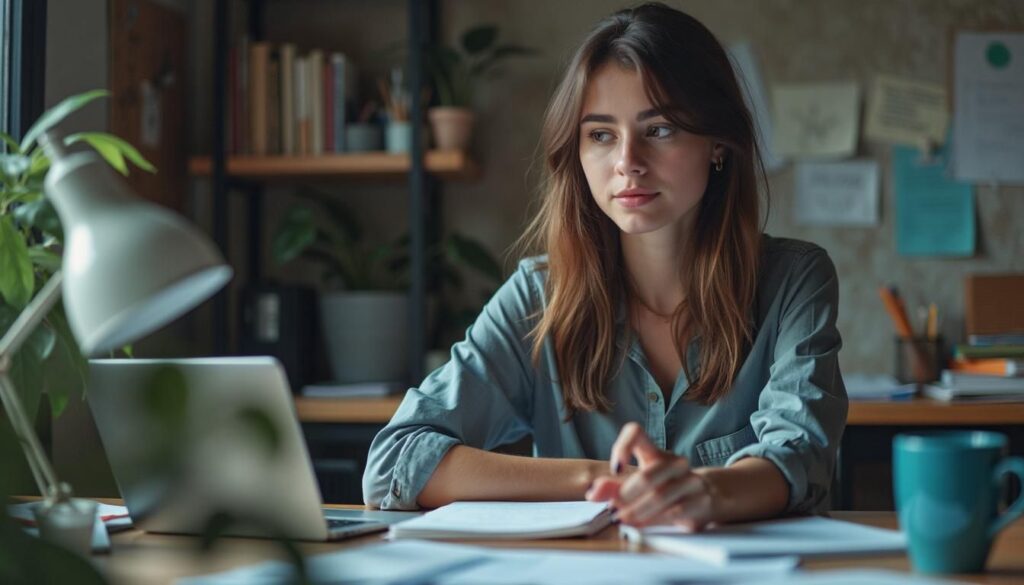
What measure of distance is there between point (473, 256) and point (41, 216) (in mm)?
1688

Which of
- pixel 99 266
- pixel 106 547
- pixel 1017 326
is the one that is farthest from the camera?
pixel 1017 326

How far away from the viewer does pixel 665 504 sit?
1046 mm

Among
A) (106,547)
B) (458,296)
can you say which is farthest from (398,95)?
(106,547)

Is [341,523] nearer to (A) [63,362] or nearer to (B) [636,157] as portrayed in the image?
(A) [63,362]

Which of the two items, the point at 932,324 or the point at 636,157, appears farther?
the point at 932,324

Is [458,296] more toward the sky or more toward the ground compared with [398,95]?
more toward the ground

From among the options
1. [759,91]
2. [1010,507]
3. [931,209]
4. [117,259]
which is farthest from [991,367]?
[117,259]

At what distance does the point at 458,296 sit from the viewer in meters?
2.91

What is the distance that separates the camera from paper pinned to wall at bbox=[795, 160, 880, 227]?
2783mm

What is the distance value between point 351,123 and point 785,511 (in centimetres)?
177

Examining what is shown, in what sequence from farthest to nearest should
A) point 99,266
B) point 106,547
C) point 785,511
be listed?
point 785,511
point 106,547
point 99,266

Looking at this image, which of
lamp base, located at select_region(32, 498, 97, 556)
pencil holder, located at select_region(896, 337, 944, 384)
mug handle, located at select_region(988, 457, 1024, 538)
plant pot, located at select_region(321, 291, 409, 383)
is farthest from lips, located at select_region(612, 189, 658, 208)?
pencil holder, located at select_region(896, 337, 944, 384)

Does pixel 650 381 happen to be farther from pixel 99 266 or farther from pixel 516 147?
pixel 516 147

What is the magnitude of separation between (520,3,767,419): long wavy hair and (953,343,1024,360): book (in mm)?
1174
